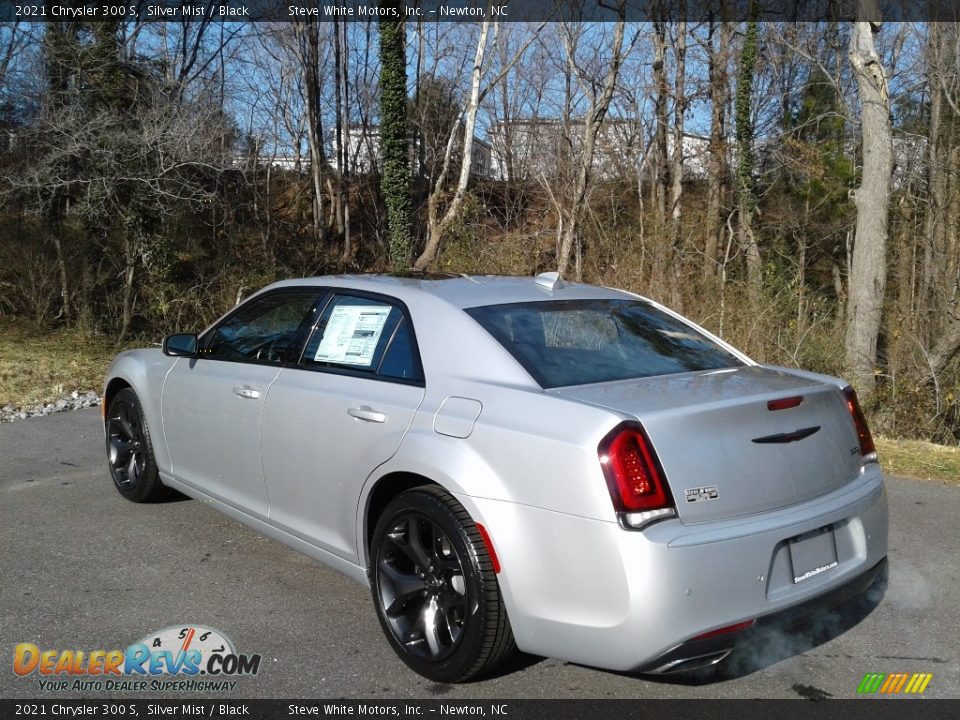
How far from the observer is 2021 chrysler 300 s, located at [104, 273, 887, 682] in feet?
9.84

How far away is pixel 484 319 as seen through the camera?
3887mm

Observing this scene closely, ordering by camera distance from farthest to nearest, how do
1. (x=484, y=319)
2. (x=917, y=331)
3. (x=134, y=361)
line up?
(x=917, y=331) < (x=134, y=361) < (x=484, y=319)

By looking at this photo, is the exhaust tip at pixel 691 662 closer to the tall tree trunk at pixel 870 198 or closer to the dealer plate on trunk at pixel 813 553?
the dealer plate on trunk at pixel 813 553

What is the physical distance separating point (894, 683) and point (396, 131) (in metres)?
18.4

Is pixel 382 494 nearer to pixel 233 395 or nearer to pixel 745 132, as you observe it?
pixel 233 395

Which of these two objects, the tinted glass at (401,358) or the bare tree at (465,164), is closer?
the tinted glass at (401,358)

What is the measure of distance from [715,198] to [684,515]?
25.5m

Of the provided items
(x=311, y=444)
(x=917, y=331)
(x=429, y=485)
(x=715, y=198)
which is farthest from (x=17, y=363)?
(x=715, y=198)

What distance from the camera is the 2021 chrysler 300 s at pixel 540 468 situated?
2998 millimetres

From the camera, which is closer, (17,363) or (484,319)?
(484,319)

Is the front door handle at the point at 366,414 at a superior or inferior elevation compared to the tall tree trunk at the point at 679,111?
inferior

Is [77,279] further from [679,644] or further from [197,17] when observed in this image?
[679,644]

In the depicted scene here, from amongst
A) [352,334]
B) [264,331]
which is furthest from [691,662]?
[264,331]

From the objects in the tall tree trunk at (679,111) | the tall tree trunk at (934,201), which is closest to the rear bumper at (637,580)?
the tall tree trunk at (934,201)
